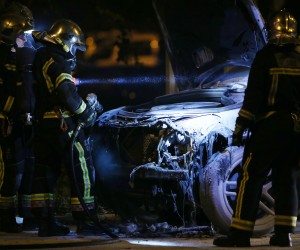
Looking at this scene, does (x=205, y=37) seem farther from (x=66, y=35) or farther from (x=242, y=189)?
(x=242, y=189)

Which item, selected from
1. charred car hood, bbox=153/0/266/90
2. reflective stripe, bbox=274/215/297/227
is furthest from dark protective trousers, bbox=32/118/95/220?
charred car hood, bbox=153/0/266/90

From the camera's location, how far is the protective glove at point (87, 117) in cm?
678

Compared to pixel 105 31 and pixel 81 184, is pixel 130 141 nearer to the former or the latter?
pixel 81 184

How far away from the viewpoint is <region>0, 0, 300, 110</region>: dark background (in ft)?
33.6

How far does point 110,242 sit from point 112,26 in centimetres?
524

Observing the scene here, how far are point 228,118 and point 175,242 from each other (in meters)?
1.21

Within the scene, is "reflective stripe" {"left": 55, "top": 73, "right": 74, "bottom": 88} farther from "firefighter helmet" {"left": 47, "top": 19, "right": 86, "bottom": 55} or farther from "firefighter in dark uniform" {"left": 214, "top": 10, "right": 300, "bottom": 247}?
"firefighter in dark uniform" {"left": 214, "top": 10, "right": 300, "bottom": 247}

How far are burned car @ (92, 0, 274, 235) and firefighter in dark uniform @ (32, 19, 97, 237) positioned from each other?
33 cm

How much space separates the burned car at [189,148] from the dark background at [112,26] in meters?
2.09

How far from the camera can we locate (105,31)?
10641mm

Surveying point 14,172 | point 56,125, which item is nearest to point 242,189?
point 56,125

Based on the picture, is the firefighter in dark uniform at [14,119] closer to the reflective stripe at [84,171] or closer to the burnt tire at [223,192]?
the reflective stripe at [84,171]

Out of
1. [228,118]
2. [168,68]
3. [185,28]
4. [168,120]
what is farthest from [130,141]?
[168,68]

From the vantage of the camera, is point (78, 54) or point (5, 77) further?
point (78, 54)
